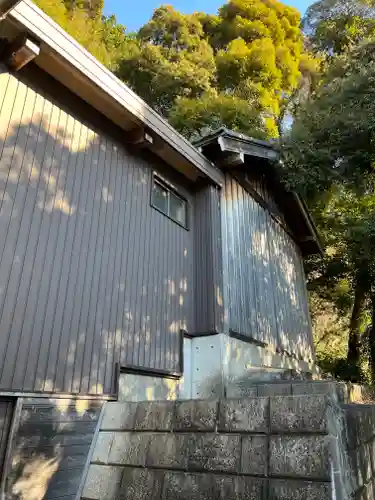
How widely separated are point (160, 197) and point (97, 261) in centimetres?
197

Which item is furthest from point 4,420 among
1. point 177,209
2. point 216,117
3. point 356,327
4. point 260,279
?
point 356,327

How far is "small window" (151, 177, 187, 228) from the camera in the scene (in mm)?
6180

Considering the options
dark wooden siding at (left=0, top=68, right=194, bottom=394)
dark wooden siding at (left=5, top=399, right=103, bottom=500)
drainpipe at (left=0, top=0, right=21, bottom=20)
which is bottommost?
dark wooden siding at (left=5, top=399, right=103, bottom=500)

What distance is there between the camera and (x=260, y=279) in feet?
25.3

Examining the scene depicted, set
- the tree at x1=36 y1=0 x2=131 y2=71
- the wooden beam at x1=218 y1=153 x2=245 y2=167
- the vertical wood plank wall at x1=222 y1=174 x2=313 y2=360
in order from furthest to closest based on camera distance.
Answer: the tree at x1=36 y1=0 x2=131 y2=71 < the wooden beam at x1=218 y1=153 x2=245 y2=167 < the vertical wood plank wall at x1=222 y1=174 x2=313 y2=360

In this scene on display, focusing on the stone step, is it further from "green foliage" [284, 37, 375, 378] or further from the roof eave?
"green foliage" [284, 37, 375, 378]

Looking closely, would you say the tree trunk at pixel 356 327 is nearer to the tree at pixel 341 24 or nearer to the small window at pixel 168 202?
the tree at pixel 341 24

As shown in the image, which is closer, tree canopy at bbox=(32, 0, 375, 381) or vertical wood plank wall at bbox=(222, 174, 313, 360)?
vertical wood plank wall at bbox=(222, 174, 313, 360)

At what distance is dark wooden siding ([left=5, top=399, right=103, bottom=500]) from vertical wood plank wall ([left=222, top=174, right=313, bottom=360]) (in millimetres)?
2963

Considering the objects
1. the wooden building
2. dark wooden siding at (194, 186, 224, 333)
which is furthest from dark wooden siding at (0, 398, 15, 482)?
dark wooden siding at (194, 186, 224, 333)

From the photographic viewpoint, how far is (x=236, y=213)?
294 inches

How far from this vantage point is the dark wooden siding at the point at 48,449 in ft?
11.1

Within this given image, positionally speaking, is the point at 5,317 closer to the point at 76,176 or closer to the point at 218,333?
the point at 76,176

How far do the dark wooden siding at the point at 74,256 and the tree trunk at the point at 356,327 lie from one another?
876 centimetres
